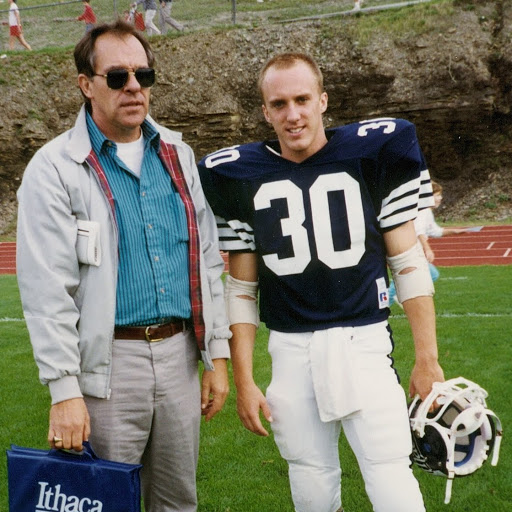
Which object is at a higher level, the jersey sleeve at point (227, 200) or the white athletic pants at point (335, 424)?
the jersey sleeve at point (227, 200)

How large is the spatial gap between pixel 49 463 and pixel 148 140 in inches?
43.7

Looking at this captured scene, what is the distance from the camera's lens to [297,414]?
9.04 feet

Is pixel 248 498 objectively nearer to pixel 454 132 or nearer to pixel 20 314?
pixel 20 314

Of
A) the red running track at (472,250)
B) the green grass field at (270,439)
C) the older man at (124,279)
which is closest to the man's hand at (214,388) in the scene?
the older man at (124,279)

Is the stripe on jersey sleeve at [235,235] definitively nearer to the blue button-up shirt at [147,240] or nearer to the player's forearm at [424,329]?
the blue button-up shirt at [147,240]

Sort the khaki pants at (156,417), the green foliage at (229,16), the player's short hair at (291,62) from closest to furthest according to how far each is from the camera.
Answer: the khaki pants at (156,417)
the player's short hair at (291,62)
the green foliage at (229,16)

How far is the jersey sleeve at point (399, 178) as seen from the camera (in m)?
2.77

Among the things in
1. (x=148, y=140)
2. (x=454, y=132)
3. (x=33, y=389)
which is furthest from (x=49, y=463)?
(x=454, y=132)

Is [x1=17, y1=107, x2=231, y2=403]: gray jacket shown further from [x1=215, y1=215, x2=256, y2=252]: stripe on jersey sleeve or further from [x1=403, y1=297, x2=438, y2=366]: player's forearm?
[x1=403, y1=297, x2=438, y2=366]: player's forearm

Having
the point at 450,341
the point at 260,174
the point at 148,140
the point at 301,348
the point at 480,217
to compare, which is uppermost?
the point at 148,140

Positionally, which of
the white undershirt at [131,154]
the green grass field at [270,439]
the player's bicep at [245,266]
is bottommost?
the green grass field at [270,439]

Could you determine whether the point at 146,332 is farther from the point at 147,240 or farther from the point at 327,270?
the point at 327,270

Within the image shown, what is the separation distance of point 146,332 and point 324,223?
72 centimetres

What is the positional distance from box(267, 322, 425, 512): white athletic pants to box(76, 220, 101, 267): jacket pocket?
754 mm
